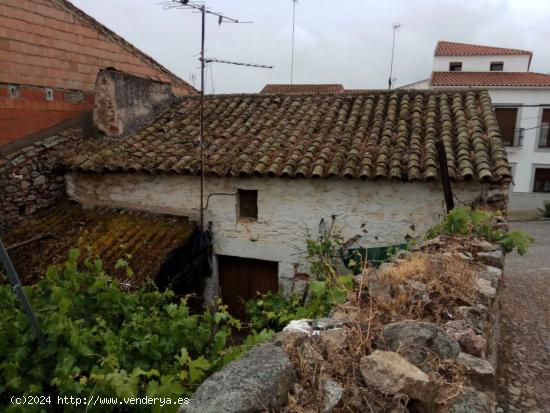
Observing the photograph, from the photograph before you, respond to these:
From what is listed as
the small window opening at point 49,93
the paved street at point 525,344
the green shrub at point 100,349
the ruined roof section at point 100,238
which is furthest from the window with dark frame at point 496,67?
the green shrub at point 100,349

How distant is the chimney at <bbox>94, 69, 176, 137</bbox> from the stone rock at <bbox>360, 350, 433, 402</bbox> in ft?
24.9

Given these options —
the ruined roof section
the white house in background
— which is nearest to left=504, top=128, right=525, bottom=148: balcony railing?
the white house in background

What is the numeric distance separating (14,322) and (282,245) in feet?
14.0

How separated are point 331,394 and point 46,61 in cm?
818

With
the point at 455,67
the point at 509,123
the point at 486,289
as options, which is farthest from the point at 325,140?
the point at 455,67

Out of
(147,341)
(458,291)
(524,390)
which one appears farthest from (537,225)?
(147,341)

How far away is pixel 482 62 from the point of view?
22.1 meters

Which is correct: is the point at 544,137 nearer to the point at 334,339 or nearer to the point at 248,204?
the point at 248,204

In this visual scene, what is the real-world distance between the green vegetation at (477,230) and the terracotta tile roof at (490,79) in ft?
57.4

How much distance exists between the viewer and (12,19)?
6832 mm

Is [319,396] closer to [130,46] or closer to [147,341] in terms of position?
[147,341]

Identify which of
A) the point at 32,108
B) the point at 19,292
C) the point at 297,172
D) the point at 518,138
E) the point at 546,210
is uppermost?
the point at 518,138

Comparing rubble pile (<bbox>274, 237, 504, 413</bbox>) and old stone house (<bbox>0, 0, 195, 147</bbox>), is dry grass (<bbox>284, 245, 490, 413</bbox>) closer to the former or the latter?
rubble pile (<bbox>274, 237, 504, 413</bbox>)

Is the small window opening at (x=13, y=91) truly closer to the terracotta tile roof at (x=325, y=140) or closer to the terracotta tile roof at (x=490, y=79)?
the terracotta tile roof at (x=325, y=140)
